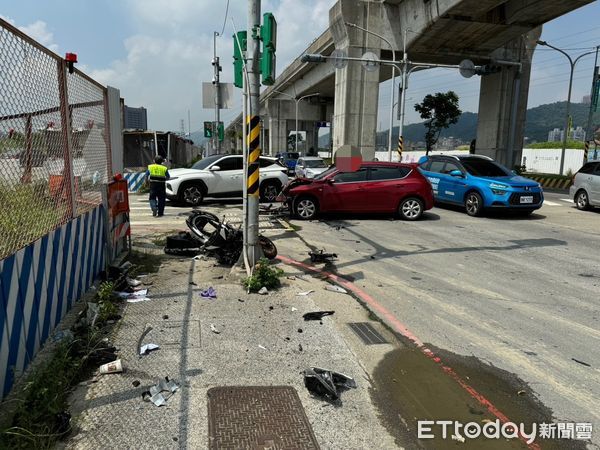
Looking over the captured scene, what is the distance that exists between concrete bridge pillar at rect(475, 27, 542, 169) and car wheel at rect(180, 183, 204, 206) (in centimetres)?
2358

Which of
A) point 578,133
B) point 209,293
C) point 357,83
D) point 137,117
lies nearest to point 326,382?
point 209,293

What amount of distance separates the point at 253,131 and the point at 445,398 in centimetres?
450

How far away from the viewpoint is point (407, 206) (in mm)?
12766

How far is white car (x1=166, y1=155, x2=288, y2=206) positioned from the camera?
14867mm

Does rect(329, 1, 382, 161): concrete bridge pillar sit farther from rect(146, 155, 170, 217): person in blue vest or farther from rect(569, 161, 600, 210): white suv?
rect(146, 155, 170, 217): person in blue vest

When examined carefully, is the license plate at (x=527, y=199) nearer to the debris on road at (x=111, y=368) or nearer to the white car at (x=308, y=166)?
the debris on road at (x=111, y=368)

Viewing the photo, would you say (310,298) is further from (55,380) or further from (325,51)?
(325,51)

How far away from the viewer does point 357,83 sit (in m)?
31.0

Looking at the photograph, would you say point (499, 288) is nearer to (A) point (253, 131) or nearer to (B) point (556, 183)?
(A) point (253, 131)

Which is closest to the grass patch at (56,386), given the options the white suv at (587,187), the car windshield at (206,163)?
the car windshield at (206,163)

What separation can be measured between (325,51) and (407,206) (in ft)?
96.1

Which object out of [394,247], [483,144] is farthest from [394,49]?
[394,247]

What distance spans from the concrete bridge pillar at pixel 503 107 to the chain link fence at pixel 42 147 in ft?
99.9

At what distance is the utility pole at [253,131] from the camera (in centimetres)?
648
